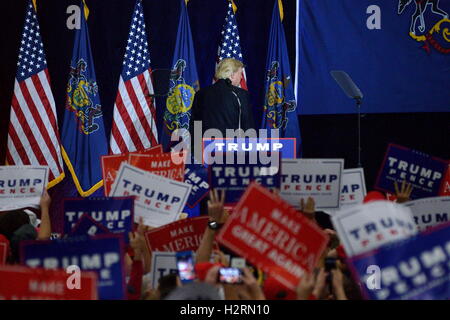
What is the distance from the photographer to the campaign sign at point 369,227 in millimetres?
2824

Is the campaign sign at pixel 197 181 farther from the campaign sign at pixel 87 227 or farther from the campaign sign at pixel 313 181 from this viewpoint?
the campaign sign at pixel 87 227

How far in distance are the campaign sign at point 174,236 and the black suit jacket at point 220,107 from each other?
89.8 inches

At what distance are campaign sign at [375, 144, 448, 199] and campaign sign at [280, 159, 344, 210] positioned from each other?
17.1 inches

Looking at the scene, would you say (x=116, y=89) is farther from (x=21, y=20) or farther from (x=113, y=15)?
(x=21, y=20)

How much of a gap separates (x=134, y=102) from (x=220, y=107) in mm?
2435

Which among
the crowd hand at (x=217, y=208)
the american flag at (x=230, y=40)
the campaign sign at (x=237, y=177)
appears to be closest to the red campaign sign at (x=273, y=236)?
the crowd hand at (x=217, y=208)

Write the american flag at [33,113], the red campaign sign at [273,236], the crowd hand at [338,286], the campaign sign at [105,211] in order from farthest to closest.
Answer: the american flag at [33,113], the campaign sign at [105,211], the crowd hand at [338,286], the red campaign sign at [273,236]

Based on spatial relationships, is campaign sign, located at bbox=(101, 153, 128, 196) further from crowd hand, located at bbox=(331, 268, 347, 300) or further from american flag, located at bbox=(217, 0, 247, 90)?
american flag, located at bbox=(217, 0, 247, 90)

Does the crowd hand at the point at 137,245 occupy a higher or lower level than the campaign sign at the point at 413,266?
lower

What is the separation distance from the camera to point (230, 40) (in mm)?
8703

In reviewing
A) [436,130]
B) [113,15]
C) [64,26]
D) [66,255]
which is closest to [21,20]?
[64,26]

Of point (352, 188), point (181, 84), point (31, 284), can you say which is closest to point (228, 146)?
point (352, 188)

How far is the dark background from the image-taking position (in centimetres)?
871

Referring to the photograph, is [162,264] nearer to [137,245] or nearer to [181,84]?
[137,245]
